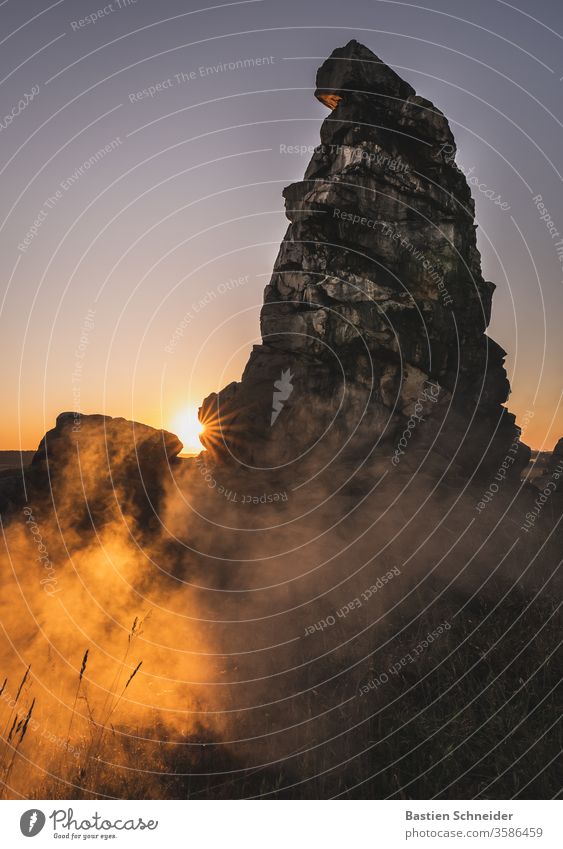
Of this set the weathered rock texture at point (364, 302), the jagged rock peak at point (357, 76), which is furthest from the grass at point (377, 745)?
the jagged rock peak at point (357, 76)

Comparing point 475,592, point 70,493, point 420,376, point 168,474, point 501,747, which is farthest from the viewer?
point 420,376

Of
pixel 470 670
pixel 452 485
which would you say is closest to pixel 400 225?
pixel 452 485

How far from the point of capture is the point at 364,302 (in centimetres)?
2445

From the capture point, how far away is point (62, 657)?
408 inches

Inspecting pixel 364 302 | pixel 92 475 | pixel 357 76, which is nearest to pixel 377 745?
pixel 92 475

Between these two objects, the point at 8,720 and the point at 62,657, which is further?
the point at 62,657

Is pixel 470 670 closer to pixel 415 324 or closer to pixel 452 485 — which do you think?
pixel 452 485

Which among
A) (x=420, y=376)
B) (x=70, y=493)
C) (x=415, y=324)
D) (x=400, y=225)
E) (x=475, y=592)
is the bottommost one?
(x=70, y=493)

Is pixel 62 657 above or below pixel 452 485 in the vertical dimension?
below

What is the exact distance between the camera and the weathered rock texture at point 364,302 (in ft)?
79.5

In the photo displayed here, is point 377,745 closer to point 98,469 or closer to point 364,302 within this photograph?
point 98,469

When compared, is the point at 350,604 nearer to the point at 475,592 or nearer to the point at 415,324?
the point at 475,592
